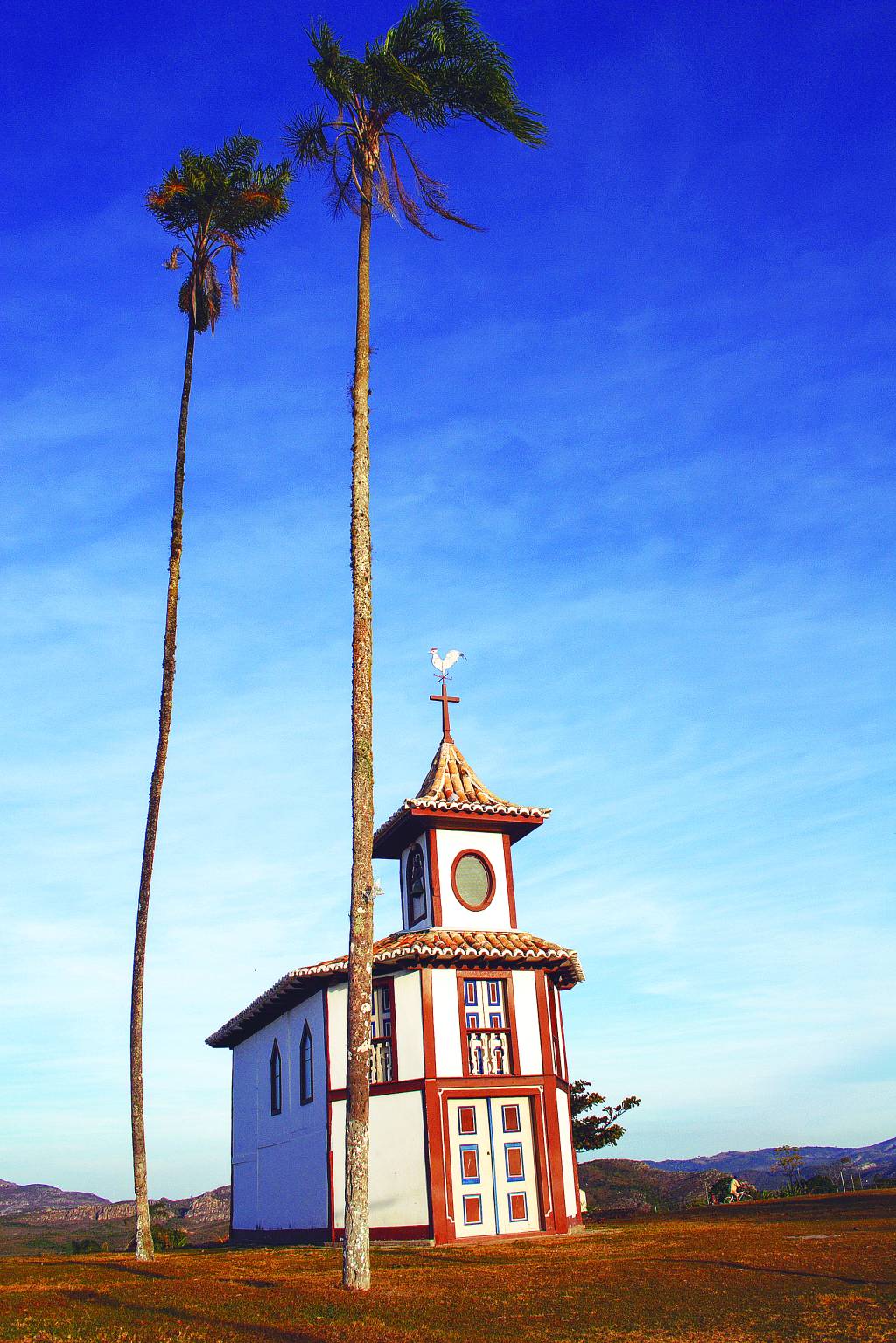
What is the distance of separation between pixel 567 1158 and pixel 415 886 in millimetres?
7281

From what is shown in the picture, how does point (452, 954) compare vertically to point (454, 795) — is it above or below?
below

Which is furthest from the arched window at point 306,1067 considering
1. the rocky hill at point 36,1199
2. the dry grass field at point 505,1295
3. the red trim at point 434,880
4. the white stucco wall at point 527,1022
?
the rocky hill at point 36,1199

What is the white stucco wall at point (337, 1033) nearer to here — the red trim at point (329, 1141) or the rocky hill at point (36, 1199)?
the red trim at point (329, 1141)

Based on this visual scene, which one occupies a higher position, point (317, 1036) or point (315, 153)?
point (315, 153)

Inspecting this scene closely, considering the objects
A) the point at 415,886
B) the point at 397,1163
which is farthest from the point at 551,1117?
the point at 415,886

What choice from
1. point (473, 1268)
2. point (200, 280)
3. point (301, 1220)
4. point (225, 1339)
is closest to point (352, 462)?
point (200, 280)

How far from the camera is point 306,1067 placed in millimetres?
25094

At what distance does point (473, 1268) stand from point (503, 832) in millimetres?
11781

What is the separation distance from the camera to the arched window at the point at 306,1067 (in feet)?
80.8

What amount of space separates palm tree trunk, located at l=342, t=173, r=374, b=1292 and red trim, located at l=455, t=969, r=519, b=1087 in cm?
797

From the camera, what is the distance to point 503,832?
25906mm

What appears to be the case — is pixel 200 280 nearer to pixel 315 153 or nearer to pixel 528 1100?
pixel 315 153

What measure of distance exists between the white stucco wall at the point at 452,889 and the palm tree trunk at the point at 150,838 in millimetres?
8200

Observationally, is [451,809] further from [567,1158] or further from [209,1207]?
[209,1207]
